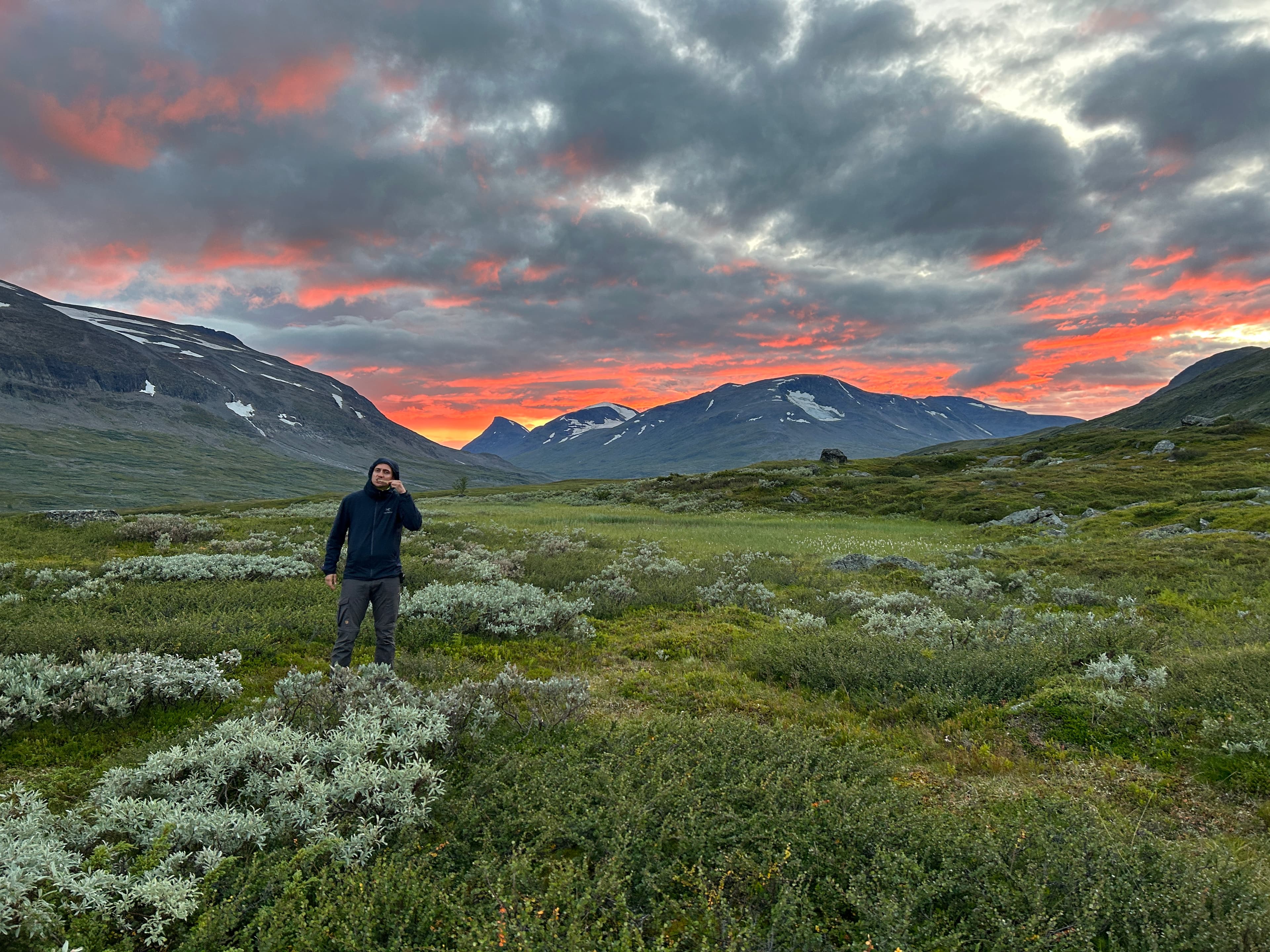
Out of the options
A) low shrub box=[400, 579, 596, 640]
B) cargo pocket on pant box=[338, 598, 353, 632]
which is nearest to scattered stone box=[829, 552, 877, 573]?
low shrub box=[400, 579, 596, 640]

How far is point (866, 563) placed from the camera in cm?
2005

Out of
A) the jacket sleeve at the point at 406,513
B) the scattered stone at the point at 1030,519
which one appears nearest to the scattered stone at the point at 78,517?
the jacket sleeve at the point at 406,513

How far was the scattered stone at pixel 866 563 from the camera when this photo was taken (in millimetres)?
19609

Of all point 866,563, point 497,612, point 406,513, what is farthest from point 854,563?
point 406,513

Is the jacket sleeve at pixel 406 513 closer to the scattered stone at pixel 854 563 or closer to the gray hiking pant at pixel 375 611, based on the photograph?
the gray hiking pant at pixel 375 611

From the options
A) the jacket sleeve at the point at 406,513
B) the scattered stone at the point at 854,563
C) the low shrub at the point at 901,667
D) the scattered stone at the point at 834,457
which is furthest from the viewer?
the scattered stone at the point at 834,457

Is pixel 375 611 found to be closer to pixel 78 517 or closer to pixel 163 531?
pixel 163 531

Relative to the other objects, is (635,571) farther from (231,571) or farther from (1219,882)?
(1219,882)

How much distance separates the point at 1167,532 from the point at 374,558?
3017 centimetres

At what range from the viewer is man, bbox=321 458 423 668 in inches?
364

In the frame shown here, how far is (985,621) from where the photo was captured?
1220 cm

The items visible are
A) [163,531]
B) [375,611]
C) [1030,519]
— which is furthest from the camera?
[1030,519]

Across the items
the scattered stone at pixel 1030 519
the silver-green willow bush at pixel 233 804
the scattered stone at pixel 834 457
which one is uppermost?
the scattered stone at pixel 834 457

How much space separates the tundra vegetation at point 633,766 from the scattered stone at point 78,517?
8.81 metres
